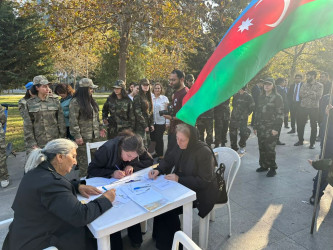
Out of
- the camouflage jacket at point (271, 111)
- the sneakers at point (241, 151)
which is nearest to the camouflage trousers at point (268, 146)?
the camouflage jacket at point (271, 111)

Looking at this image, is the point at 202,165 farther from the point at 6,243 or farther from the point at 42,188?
the point at 6,243

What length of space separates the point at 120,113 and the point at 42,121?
1463mm

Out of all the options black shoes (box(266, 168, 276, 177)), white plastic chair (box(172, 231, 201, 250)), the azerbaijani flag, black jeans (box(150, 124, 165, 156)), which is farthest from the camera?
black jeans (box(150, 124, 165, 156))

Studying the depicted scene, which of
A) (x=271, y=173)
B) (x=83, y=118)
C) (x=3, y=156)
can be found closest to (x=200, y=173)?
(x=83, y=118)

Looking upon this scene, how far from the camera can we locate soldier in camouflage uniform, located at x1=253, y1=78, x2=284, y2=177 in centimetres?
467

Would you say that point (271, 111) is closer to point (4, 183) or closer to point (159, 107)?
point (159, 107)

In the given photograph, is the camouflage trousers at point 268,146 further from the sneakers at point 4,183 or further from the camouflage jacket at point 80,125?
the sneakers at point 4,183

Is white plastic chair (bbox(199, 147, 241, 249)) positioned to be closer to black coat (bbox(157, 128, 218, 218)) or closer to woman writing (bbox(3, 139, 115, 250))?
black coat (bbox(157, 128, 218, 218))

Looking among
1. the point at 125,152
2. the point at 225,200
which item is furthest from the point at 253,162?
the point at 125,152

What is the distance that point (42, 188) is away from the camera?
5.84 ft

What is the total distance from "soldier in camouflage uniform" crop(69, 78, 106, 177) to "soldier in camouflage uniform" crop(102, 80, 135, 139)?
0.56 m

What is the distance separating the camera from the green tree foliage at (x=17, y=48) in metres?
17.8

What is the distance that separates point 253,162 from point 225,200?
310 cm

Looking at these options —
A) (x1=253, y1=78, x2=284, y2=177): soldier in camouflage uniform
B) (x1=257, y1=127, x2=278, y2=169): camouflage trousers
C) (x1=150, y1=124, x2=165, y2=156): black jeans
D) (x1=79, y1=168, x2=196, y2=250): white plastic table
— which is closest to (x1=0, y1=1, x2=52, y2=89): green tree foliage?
(x1=150, y1=124, x2=165, y2=156): black jeans
